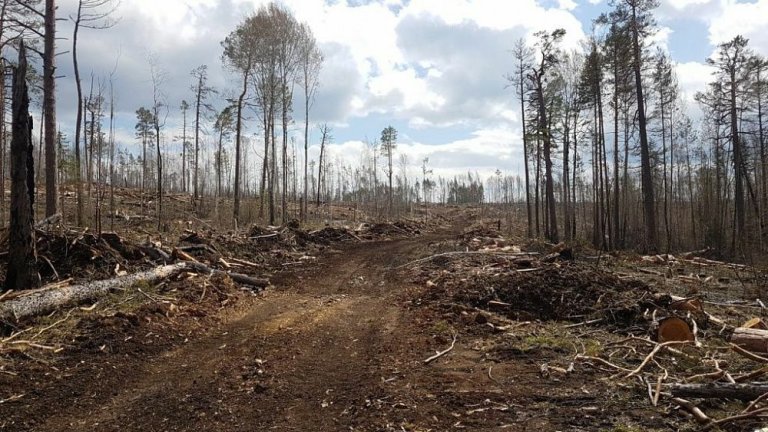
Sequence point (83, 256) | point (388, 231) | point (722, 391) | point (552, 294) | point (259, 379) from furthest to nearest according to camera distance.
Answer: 1. point (388, 231)
2. point (83, 256)
3. point (552, 294)
4. point (259, 379)
5. point (722, 391)

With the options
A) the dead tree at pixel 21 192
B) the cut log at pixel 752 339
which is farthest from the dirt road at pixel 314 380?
the dead tree at pixel 21 192

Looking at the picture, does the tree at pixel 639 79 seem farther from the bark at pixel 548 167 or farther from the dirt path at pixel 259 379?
the dirt path at pixel 259 379

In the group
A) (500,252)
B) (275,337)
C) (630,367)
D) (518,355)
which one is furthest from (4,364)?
(500,252)

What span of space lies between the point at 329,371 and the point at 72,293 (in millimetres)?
5189

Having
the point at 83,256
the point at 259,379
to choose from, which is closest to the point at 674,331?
the point at 259,379

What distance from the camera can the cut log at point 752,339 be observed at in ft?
18.0

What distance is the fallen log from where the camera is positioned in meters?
6.74

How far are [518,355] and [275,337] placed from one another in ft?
11.8

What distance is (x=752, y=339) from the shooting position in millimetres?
5590

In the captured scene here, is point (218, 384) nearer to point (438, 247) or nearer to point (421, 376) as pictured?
point (421, 376)

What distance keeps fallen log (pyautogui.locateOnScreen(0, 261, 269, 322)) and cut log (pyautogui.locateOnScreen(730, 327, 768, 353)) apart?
977 cm

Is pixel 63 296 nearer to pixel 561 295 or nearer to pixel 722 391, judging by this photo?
pixel 561 295

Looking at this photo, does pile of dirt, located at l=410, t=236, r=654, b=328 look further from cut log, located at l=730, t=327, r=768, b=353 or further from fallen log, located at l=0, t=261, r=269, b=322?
fallen log, located at l=0, t=261, r=269, b=322

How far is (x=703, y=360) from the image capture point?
5.37m
